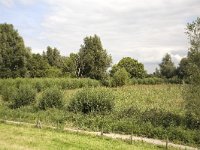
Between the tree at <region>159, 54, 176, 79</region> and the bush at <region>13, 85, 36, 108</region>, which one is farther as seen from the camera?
the tree at <region>159, 54, 176, 79</region>

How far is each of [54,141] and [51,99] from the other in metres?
16.6

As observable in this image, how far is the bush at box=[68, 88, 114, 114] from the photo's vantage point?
39.0 meters

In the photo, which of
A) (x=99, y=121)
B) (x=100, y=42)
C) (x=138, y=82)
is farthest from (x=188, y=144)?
(x=100, y=42)

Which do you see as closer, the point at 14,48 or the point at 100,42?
the point at 14,48

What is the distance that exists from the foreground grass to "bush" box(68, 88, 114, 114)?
28.8ft

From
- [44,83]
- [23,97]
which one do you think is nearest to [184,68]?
[23,97]

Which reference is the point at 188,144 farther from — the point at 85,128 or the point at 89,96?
the point at 89,96

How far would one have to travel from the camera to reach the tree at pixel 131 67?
10838cm

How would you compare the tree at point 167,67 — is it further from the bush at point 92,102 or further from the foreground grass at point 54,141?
the foreground grass at point 54,141

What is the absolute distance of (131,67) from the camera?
108 m

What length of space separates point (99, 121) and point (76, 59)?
70.3 metres

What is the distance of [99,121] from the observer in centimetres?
3362

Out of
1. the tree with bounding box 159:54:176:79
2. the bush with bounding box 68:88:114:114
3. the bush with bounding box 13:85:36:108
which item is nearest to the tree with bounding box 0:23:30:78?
the bush with bounding box 13:85:36:108

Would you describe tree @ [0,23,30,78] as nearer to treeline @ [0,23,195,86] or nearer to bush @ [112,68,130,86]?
treeline @ [0,23,195,86]
